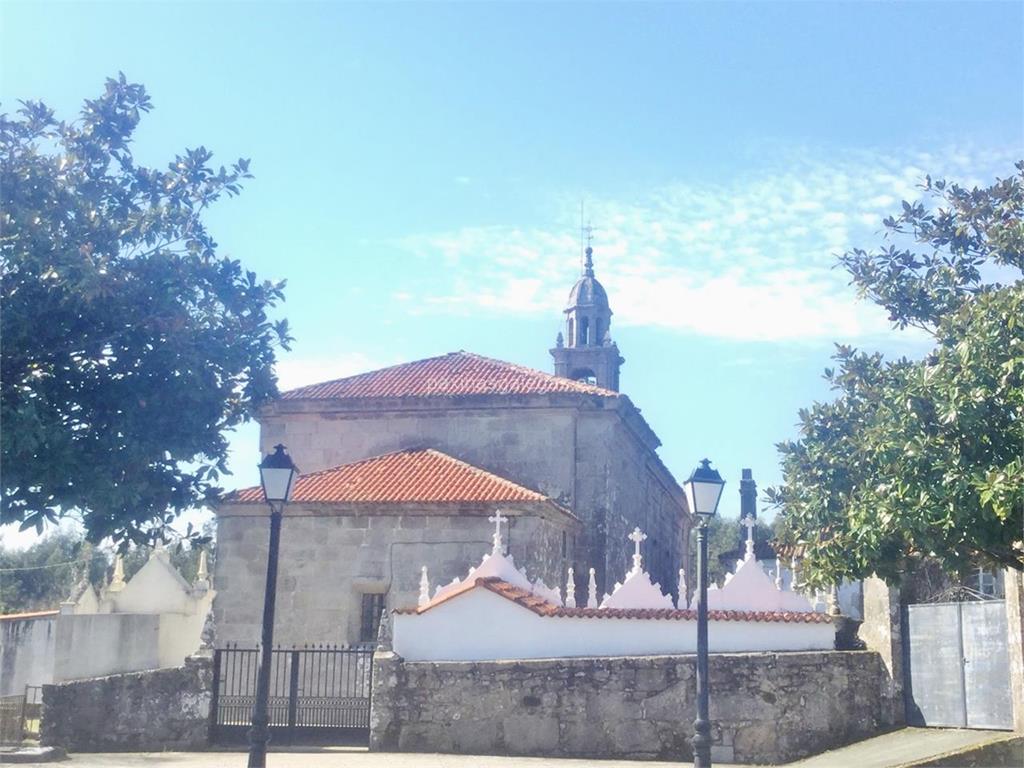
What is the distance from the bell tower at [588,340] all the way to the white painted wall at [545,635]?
1579 cm

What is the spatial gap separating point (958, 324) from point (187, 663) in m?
9.95

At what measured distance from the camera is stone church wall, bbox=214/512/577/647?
18031 mm

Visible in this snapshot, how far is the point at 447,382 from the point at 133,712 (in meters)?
10.9

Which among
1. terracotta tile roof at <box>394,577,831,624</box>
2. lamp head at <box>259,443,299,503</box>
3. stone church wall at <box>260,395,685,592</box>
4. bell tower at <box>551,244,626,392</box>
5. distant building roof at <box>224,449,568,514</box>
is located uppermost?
bell tower at <box>551,244,626,392</box>

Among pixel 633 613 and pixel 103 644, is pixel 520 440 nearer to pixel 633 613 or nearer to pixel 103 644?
pixel 633 613

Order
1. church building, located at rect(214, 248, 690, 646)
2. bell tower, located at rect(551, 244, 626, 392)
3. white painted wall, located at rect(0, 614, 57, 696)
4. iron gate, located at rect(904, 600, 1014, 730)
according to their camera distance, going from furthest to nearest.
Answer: bell tower, located at rect(551, 244, 626, 392)
white painted wall, located at rect(0, 614, 57, 696)
church building, located at rect(214, 248, 690, 646)
iron gate, located at rect(904, 600, 1014, 730)

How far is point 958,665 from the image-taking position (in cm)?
1292

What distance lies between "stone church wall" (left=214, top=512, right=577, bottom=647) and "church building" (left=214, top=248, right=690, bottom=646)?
24 mm

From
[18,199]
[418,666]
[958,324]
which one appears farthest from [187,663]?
[958,324]

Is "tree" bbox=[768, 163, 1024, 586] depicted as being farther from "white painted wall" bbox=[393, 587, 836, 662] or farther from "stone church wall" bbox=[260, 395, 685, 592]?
"stone church wall" bbox=[260, 395, 685, 592]

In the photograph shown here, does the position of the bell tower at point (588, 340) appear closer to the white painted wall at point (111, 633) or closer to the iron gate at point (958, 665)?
the white painted wall at point (111, 633)

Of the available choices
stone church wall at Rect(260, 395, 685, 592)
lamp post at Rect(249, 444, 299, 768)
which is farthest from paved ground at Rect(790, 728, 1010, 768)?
stone church wall at Rect(260, 395, 685, 592)

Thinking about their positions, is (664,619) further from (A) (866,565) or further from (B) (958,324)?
(B) (958,324)

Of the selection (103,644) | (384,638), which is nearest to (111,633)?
(103,644)
